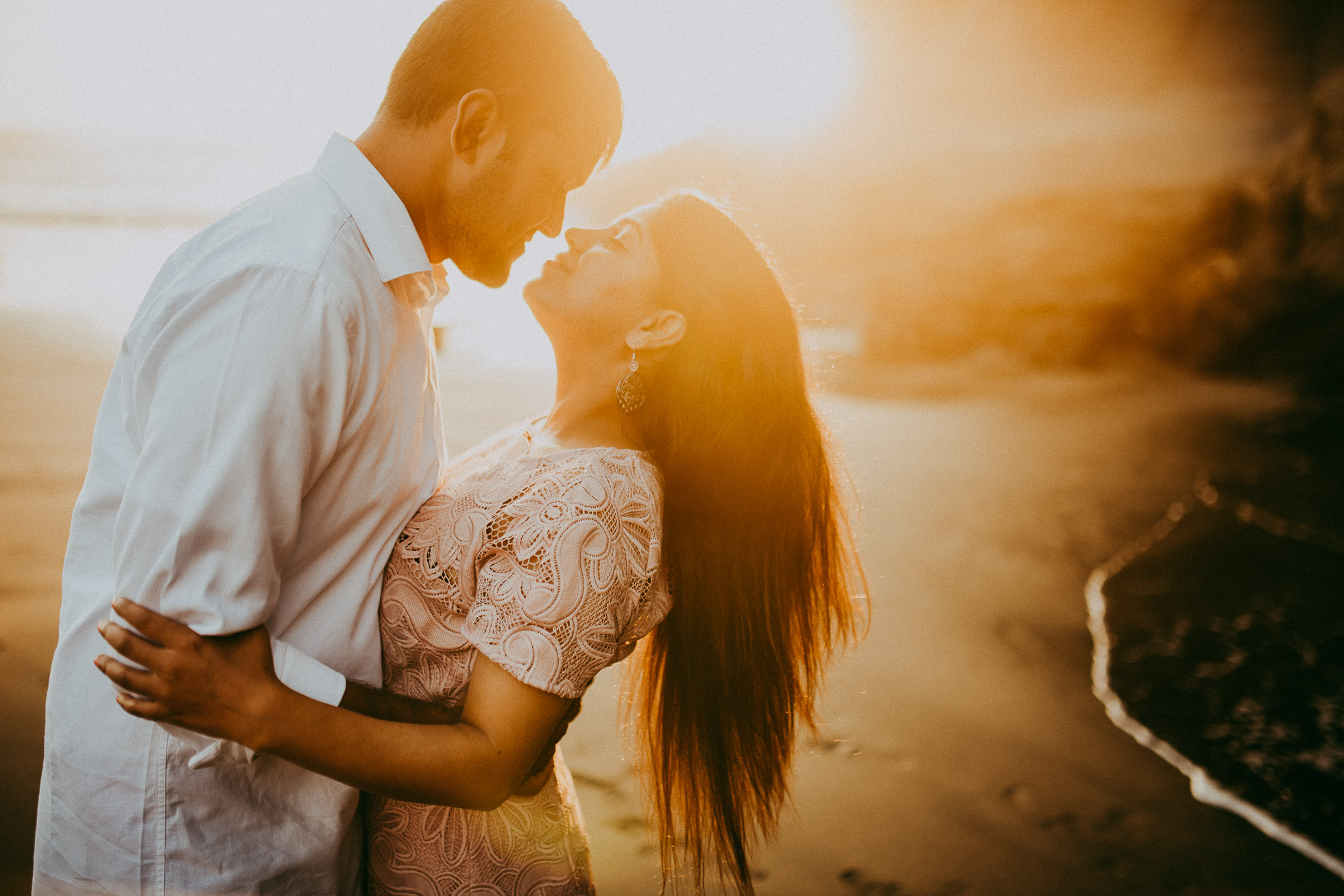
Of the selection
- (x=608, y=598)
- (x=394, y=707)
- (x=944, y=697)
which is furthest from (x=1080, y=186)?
(x=394, y=707)

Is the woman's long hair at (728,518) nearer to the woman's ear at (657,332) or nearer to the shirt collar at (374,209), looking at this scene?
the woman's ear at (657,332)

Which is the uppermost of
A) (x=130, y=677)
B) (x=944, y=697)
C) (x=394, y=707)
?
(x=130, y=677)

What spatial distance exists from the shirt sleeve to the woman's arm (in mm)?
43

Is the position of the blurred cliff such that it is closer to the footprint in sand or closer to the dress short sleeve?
the footprint in sand

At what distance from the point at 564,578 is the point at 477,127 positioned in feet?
2.64

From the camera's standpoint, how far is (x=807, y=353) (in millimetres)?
1872

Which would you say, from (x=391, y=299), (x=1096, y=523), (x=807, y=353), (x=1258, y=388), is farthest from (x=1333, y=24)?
(x=391, y=299)

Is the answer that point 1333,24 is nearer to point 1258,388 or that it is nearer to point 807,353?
point 1258,388

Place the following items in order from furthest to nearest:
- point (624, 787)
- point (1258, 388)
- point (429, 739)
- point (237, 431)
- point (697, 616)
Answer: point (1258, 388), point (624, 787), point (697, 616), point (429, 739), point (237, 431)

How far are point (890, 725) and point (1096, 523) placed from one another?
12.2 feet

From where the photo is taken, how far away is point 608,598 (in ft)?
4.03

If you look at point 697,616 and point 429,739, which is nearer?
point 429,739

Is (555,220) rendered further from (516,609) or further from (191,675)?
(191,675)

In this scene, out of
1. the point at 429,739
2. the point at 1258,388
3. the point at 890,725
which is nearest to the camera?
the point at 429,739
